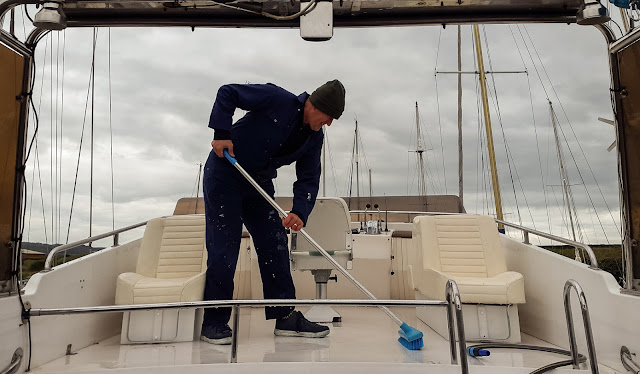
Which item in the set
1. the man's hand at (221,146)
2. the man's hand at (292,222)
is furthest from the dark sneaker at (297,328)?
the man's hand at (221,146)

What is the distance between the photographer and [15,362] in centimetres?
233

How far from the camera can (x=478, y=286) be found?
325 cm

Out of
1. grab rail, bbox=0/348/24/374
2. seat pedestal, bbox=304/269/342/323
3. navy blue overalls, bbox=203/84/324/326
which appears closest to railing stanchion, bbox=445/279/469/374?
navy blue overalls, bbox=203/84/324/326

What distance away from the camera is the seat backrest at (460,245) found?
3797 millimetres

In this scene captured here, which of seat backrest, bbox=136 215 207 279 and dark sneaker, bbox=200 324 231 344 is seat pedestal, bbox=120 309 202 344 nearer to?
dark sneaker, bbox=200 324 231 344

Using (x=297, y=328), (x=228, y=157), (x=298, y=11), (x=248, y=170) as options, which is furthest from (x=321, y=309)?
(x=298, y=11)

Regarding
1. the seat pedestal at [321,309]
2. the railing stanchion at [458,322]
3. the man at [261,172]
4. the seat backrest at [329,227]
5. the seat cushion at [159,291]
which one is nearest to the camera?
the railing stanchion at [458,322]

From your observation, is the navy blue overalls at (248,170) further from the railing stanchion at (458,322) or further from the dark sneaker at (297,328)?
the railing stanchion at (458,322)

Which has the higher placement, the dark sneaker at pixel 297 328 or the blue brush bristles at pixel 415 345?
the dark sneaker at pixel 297 328

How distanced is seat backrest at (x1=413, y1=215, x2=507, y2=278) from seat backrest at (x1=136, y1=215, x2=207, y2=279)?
1916 mm

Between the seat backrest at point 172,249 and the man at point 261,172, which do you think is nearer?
the man at point 261,172

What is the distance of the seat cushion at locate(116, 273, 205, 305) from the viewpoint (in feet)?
10.2

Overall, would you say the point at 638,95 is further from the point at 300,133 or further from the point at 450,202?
the point at 450,202

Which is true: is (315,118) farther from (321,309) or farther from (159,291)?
(321,309)
